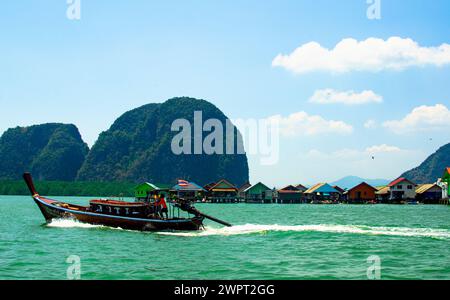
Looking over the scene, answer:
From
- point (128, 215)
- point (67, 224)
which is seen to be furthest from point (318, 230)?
point (67, 224)

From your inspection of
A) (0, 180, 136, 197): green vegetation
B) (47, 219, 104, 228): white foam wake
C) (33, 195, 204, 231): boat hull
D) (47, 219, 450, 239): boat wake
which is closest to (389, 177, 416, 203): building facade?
(0, 180, 136, 197): green vegetation

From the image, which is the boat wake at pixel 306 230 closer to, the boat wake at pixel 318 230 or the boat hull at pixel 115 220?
the boat wake at pixel 318 230

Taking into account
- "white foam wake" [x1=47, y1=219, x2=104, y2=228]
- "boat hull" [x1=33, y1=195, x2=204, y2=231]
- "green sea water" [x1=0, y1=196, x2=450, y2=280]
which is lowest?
"green sea water" [x1=0, y1=196, x2=450, y2=280]

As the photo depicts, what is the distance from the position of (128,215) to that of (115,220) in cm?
110

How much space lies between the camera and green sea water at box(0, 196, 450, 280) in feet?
62.0

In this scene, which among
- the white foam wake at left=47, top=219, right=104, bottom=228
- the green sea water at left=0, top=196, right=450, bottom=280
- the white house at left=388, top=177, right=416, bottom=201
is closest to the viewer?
the green sea water at left=0, top=196, right=450, bottom=280

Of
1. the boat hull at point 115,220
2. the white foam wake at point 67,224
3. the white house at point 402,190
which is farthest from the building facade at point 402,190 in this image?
the white foam wake at point 67,224

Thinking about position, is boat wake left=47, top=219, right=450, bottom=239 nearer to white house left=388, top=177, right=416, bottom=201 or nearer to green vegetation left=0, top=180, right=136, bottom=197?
white house left=388, top=177, right=416, bottom=201

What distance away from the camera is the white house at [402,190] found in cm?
11150

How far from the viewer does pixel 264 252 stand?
23891 millimetres

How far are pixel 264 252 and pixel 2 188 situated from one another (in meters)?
160
